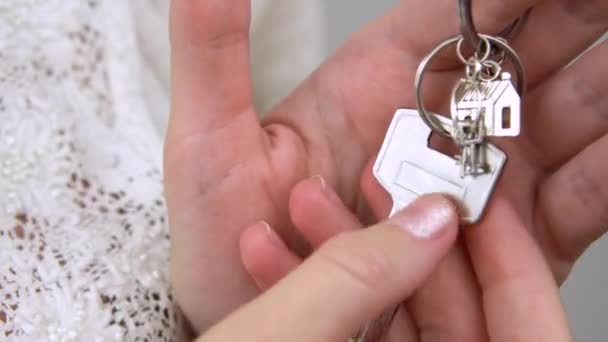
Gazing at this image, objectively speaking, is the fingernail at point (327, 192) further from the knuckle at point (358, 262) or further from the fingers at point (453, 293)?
the knuckle at point (358, 262)

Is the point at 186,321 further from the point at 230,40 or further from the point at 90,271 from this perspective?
the point at 230,40

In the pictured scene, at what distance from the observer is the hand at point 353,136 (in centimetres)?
55

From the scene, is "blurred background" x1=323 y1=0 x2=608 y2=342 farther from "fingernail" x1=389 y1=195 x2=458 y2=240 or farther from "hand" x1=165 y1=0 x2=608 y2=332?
"fingernail" x1=389 y1=195 x2=458 y2=240

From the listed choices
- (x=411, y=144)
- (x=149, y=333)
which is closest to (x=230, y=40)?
(x=411, y=144)

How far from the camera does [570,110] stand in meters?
0.58

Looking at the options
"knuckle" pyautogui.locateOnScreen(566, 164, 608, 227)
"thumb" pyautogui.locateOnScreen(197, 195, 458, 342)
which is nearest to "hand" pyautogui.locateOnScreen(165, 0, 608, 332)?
"knuckle" pyautogui.locateOnScreen(566, 164, 608, 227)

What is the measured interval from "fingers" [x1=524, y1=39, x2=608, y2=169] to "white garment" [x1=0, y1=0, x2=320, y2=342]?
371 millimetres

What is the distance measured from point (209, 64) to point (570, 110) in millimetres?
299

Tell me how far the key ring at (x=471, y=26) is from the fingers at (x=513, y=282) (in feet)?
0.40

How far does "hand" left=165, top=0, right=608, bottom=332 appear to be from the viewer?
0.55 meters

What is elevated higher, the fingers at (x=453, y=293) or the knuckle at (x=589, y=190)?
the knuckle at (x=589, y=190)

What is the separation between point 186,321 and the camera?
686 millimetres

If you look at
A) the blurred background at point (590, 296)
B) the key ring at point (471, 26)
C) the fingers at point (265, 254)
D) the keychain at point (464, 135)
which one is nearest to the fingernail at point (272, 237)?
the fingers at point (265, 254)

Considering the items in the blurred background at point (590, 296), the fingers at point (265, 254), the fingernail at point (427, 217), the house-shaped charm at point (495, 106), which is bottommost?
the blurred background at point (590, 296)
